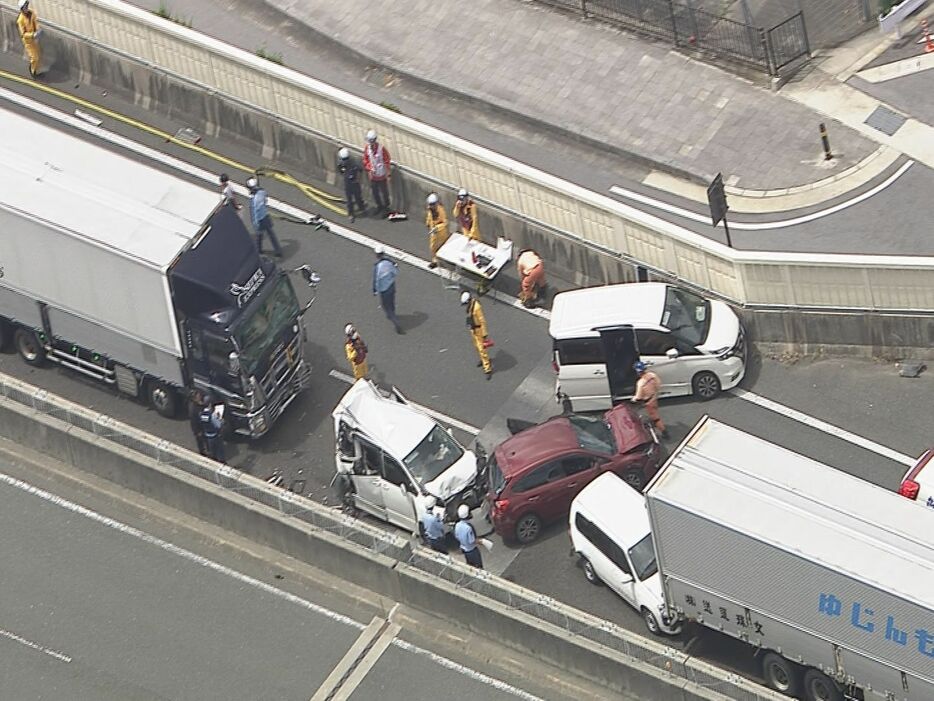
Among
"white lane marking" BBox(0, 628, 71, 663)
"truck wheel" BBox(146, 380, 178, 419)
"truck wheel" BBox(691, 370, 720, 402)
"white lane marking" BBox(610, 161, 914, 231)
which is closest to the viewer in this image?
"white lane marking" BBox(0, 628, 71, 663)

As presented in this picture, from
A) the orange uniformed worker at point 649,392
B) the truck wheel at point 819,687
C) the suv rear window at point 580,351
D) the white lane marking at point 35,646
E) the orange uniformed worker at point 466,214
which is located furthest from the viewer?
the orange uniformed worker at point 466,214

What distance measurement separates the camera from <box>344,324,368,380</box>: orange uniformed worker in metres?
39.9

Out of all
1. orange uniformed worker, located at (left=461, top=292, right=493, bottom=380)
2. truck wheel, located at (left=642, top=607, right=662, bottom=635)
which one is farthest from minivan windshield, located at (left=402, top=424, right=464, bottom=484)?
truck wheel, located at (left=642, top=607, right=662, bottom=635)

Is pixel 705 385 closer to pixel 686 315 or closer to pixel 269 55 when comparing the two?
pixel 686 315

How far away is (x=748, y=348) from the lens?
4031 cm

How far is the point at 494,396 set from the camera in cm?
4025

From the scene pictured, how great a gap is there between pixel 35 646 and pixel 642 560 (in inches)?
384

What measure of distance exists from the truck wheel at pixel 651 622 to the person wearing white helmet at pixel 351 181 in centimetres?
1238

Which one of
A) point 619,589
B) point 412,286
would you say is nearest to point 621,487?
point 619,589

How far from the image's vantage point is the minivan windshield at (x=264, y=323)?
1527 inches

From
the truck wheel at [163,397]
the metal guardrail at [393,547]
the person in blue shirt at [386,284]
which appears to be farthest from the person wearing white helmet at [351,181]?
the metal guardrail at [393,547]

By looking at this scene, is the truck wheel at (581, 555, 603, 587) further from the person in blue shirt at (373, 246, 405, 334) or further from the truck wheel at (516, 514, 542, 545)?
the person in blue shirt at (373, 246, 405, 334)

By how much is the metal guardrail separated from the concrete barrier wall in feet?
25.9

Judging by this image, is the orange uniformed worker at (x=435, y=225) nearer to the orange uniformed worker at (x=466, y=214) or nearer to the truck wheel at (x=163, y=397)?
the orange uniformed worker at (x=466, y=214)
